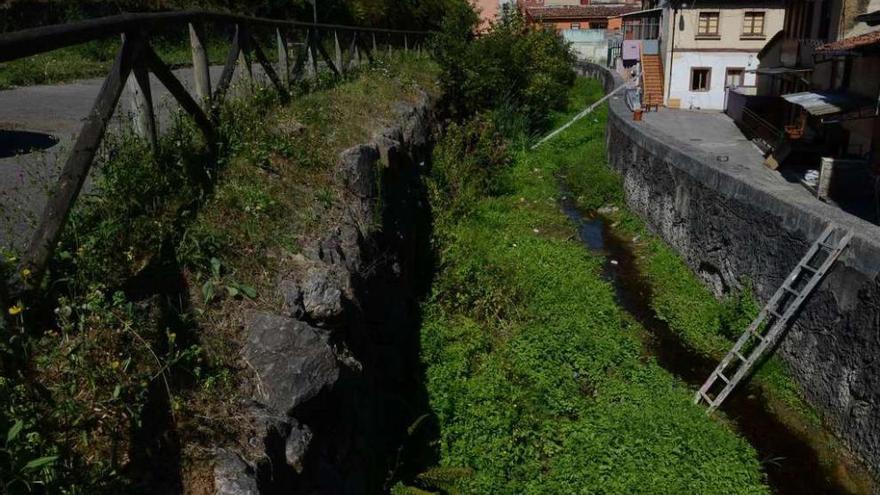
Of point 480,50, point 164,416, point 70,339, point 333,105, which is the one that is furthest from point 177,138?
point 480,50

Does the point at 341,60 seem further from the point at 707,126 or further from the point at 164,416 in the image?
the point at 707,126

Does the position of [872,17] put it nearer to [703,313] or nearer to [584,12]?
[703,313]

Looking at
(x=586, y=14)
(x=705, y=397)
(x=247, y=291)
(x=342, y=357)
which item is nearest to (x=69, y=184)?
(x=247, y=291)

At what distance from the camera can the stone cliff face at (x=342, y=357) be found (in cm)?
342

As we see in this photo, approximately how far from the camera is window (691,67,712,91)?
28.1m

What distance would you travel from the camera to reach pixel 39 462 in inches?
92.0

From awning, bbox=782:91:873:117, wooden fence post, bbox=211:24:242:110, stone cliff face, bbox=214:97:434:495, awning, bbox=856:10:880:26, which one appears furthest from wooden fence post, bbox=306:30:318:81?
awning, bbox=782:91:873:117

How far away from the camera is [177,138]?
17.2ft

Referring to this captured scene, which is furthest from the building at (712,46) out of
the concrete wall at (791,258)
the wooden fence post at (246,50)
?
the wooden fence post at (246,50)

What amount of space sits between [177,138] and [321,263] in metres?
1.58

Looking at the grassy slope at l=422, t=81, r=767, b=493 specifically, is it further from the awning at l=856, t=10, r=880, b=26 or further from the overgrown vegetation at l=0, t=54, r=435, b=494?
the awning at l=856, t=10, r=880, b=26

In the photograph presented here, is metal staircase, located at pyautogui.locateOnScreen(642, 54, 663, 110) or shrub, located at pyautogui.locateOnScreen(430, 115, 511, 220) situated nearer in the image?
shrub, located at pyautogui.locateOnScreen(430, 115, 511, 220)

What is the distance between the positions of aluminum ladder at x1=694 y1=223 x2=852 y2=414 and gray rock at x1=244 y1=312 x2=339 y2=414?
6.05 metres

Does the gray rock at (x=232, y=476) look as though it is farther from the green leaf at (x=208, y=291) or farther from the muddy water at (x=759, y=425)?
the muddy water at (x=759, y=425)
